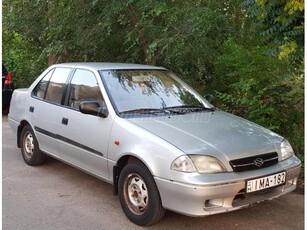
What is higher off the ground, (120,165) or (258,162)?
(258,162)

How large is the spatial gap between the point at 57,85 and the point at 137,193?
6.93 ft

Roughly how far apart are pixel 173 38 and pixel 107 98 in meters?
2.81

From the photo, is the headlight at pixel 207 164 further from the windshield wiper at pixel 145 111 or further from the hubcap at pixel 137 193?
the windshield wiper at pixel 145 111

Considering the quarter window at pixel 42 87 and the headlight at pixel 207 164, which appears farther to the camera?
the quarter window at pixel 42 87

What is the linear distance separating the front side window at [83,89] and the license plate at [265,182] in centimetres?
183

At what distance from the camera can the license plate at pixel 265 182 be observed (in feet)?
10.6

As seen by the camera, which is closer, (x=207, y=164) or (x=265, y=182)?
(x=207, y=164)

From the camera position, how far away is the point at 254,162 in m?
3.34

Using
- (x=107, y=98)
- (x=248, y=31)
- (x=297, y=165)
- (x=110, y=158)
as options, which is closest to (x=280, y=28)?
(x=297, y=165)

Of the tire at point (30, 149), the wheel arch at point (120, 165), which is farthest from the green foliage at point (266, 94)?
the tire at point (30, 149)

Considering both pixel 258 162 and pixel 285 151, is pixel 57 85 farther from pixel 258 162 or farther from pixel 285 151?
pixel 285 151

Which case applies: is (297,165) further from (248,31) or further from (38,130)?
(248,31)

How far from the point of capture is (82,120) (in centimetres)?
417

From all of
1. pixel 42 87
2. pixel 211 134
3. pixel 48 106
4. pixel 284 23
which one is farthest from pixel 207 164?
pixel 42 87
